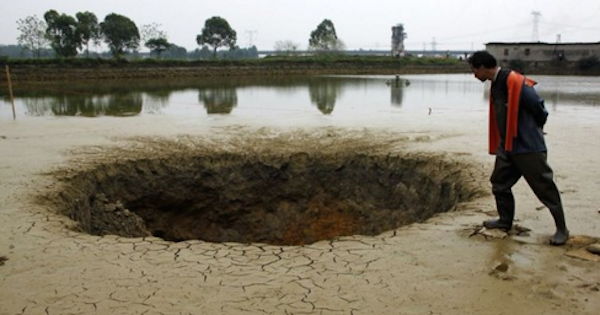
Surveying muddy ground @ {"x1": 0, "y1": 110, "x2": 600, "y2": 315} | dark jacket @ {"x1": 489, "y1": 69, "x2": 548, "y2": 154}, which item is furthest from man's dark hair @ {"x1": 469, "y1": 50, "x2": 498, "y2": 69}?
muddy ground @ {"x1": 0, "y1": 110, "x2": 600, "y2": 315}

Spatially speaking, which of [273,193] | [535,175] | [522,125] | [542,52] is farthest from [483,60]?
[542,52]

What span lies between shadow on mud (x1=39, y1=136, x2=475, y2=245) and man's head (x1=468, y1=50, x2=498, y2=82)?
4.02 metres

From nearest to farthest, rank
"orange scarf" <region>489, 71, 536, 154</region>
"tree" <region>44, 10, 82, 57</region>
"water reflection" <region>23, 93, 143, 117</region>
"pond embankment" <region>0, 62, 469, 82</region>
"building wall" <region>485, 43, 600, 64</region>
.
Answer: "orange scarf" <region>489, 71, 536, 154</region> < "water reflection" <region>23, 93, 143, 117</region> < "pond embankment" <region>0, 62, 469, 82</region> < "tree" <region>44, 10, 82, 57</region> < "building wall" <region>485, 43, 600, 64</region>

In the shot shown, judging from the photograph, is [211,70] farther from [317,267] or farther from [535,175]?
[535,175]

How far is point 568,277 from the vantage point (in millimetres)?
3686

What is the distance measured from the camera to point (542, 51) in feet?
184

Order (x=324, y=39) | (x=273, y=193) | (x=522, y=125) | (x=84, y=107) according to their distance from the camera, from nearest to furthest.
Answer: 1. (x=522, y=125)
2. (x=273, y=193)
3. (x=84, y=107)
4. (x=324, y=39)

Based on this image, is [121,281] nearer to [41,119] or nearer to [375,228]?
[375,228]

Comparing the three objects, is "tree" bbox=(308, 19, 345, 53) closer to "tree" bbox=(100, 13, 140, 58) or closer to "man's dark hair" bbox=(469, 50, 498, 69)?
"tree" bbox=(100, 13, 140, 58)

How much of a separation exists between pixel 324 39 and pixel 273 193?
74.3 m

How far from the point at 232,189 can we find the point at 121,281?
5.46 metres

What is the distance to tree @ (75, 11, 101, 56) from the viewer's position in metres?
49.0

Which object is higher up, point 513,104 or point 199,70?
point 199,70

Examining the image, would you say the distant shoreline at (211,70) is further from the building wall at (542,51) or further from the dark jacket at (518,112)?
the dark jacket at (518,112)
